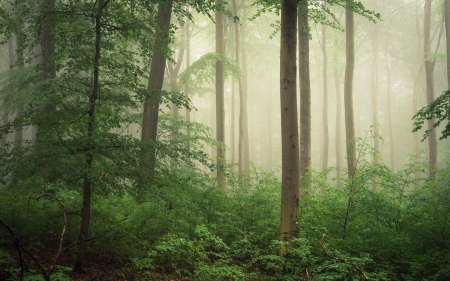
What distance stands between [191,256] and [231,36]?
16514mm

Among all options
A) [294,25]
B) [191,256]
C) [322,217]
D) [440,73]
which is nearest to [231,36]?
Result: [294,25]

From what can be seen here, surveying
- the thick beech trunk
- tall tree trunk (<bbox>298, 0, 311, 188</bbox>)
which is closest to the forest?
the thick beech trunk

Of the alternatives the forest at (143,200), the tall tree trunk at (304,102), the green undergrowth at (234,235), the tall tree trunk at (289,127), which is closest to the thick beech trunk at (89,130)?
the forest at (143,200)

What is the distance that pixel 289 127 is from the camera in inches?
248

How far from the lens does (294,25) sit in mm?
6305

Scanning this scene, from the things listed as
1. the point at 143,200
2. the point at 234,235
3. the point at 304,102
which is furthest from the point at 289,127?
the point at 304,102

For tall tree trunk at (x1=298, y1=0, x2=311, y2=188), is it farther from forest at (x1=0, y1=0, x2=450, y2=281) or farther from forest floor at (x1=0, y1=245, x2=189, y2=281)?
forest floor at (x1=0, y1=245, x2=189, y2=281)

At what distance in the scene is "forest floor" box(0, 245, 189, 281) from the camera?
507 cm

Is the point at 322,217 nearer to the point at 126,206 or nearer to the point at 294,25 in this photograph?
the point at 294,25

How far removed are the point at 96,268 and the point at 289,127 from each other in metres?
4.81

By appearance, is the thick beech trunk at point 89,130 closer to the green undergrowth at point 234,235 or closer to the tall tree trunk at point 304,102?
the green undergrowth at point 234,235

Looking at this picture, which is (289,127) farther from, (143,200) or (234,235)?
(143,200)

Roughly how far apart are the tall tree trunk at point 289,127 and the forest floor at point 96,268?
2.52m

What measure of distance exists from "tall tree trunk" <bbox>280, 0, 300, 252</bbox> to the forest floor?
99.4 inches
